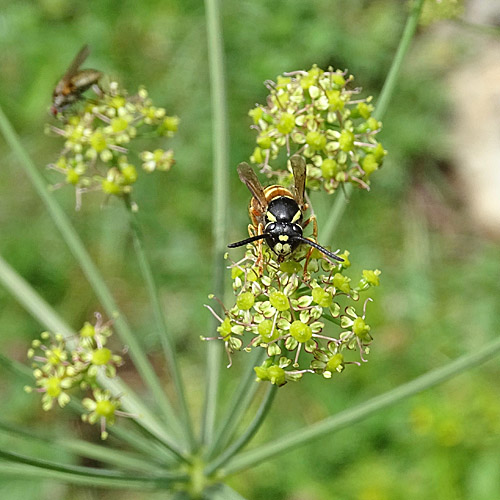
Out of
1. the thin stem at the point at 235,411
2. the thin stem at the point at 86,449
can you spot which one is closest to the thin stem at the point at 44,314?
the thin stem at the point at 86,449

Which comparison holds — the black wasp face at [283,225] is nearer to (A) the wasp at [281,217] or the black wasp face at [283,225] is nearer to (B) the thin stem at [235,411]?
(A) the wasp at [281,217]

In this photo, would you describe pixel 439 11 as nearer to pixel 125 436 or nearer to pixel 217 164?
pixel 217 164

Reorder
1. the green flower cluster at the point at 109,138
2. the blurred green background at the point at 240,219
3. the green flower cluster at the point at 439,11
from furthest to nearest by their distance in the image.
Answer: the blurred green background at the point at 240,219 < the green flower cluster at the point at 439,11 < the green flower cluster at the point at 109,138

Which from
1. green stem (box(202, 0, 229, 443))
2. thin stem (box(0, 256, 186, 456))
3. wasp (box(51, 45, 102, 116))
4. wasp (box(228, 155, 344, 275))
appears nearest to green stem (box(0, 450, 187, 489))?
thin stem (box(0, 256, 186, 456))

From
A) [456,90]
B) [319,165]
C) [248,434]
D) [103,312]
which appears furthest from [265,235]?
[456,90]

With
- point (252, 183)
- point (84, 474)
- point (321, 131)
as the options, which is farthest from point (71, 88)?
point (84, 474)

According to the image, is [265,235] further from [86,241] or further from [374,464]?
[86,241]
